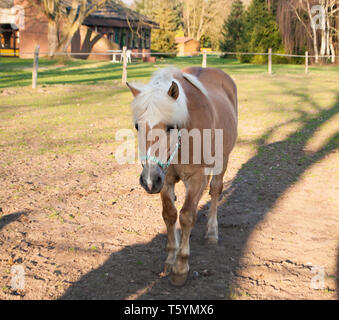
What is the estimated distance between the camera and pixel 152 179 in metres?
2.70

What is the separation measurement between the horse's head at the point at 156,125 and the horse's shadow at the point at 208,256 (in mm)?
952

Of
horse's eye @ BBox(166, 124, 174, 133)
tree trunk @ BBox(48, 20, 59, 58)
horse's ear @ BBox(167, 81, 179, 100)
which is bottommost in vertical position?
horse's eye @ BBox(166, 124, 174, 133)

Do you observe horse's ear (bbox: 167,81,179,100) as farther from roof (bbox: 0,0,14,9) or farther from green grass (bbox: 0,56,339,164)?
roof (bbox: 0,0,14,9)

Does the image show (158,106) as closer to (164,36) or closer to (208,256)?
(208,256)

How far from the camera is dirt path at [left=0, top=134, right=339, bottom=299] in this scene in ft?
10.4

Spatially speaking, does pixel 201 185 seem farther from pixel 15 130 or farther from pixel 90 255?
pixel 15 130

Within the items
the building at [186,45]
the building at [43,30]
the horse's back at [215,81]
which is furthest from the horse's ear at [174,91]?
the building at [186,45]

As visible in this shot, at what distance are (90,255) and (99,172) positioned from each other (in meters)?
2.75

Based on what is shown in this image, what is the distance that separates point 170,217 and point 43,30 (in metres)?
35.4

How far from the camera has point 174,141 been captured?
290 cm

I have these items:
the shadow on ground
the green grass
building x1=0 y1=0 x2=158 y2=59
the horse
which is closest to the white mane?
the horse

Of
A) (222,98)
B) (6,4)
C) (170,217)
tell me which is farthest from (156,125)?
(6,4)
